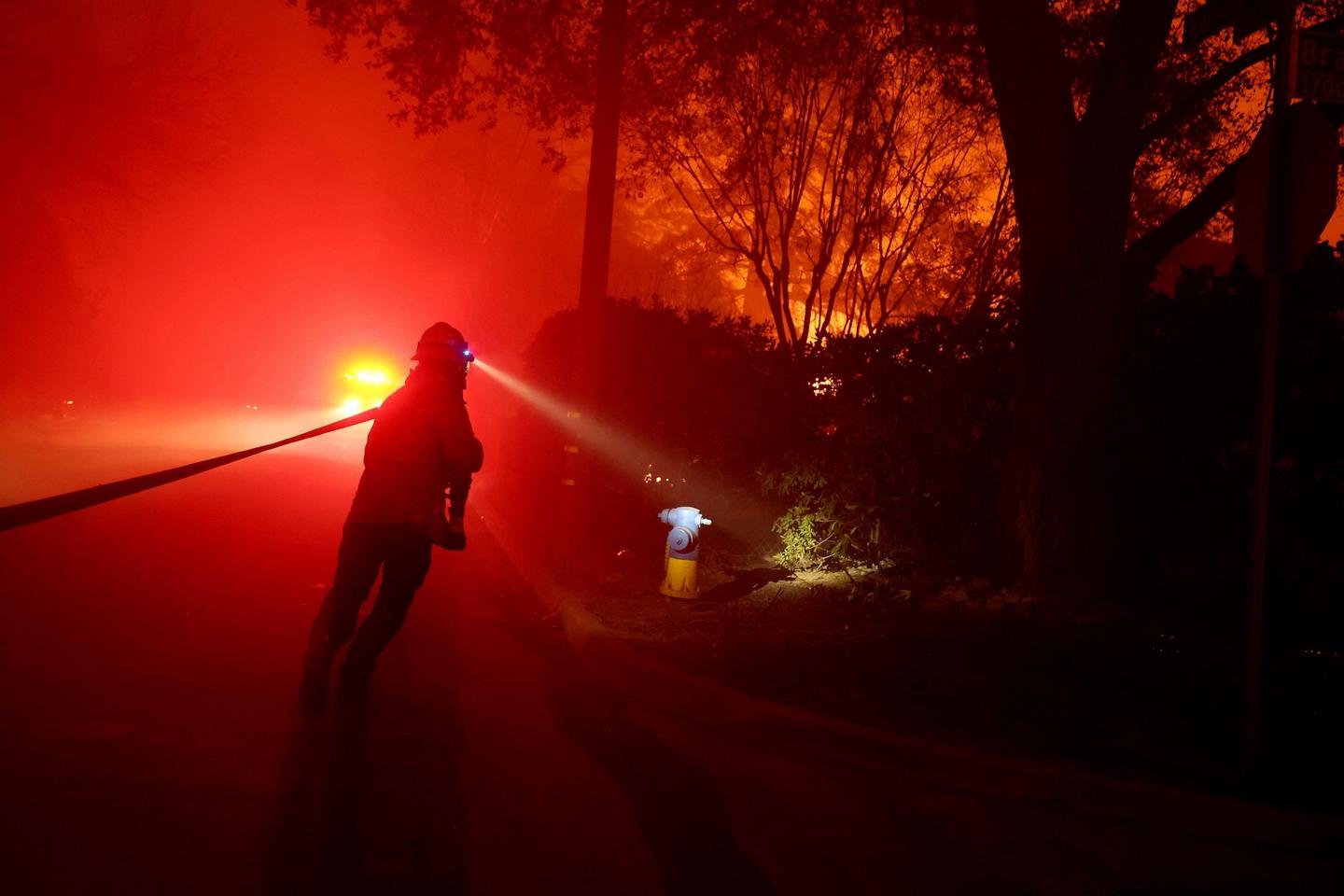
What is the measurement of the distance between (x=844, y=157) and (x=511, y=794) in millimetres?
13686

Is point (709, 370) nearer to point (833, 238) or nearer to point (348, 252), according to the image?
point (833, 238)

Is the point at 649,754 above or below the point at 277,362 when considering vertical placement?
below

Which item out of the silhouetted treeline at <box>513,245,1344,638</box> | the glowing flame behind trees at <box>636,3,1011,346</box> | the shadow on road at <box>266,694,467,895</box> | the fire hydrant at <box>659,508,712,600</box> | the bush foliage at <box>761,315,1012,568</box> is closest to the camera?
the shadow on road at <box>266,694,467,895</box>

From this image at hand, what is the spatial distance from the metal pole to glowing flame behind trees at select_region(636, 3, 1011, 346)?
33.6 ft

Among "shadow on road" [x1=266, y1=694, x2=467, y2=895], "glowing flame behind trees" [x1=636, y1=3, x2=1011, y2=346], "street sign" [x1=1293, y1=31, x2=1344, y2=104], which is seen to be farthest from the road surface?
"glowing flame behind trees" [x1=636, y1=3, x2=1011, y2=346]

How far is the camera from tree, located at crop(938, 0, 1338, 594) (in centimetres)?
802

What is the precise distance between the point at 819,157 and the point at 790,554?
907cm

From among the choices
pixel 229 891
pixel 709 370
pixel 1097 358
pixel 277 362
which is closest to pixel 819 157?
pixel 709 370

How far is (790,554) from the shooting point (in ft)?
34.6

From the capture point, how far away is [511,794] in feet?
15.9

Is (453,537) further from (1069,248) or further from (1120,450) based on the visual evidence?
(1120,450)

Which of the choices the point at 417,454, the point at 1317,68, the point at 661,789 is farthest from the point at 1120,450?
the point at 417,454

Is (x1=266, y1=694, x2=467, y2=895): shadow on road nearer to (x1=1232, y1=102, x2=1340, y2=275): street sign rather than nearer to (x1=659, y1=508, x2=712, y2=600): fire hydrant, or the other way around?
(x1=659, y1=508, x2=712, y2=600): fire hydrant

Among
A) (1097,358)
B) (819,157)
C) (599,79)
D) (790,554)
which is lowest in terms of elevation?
(790,554)
